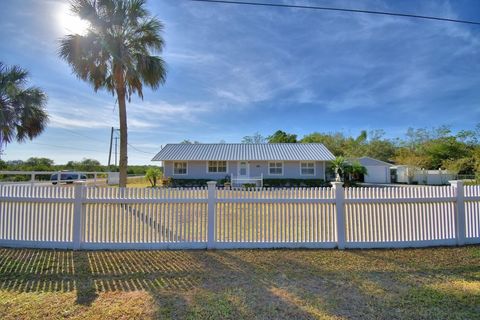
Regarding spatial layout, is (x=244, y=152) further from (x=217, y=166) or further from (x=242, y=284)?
(x=242, y=284)

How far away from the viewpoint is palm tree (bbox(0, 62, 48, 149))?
45.0ft

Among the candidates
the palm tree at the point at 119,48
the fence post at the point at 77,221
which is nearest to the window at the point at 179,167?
the palm tree at the point at 119,48

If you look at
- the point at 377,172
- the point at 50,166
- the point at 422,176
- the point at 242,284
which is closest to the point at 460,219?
the point at 242,284

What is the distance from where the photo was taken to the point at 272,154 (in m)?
23.9

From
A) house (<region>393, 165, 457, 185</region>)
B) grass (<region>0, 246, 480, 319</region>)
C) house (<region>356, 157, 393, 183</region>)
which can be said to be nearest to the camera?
grass (<region>0, 246, 480, 319</region>)

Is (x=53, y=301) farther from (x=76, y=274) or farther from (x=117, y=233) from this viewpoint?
(x=117, y=233)

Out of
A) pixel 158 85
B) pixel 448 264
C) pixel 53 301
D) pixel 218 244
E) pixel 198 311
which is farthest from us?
pixel 158 85

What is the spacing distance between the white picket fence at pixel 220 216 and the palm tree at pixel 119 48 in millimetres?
3960

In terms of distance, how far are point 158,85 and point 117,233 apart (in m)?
6.69

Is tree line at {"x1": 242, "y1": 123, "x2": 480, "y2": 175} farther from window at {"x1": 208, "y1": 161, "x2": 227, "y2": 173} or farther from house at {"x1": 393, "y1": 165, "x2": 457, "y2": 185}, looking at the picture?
window at {"x1": 208, "y1": 161, "x2": 227, "y2": 173}

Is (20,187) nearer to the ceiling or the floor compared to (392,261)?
nearer to the ceiling

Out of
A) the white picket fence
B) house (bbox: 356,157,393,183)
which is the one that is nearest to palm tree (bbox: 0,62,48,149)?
the white picket fence

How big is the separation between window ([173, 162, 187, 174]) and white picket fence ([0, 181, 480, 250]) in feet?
61.2

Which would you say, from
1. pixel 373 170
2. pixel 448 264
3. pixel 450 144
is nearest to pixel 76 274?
pixel 448 264
